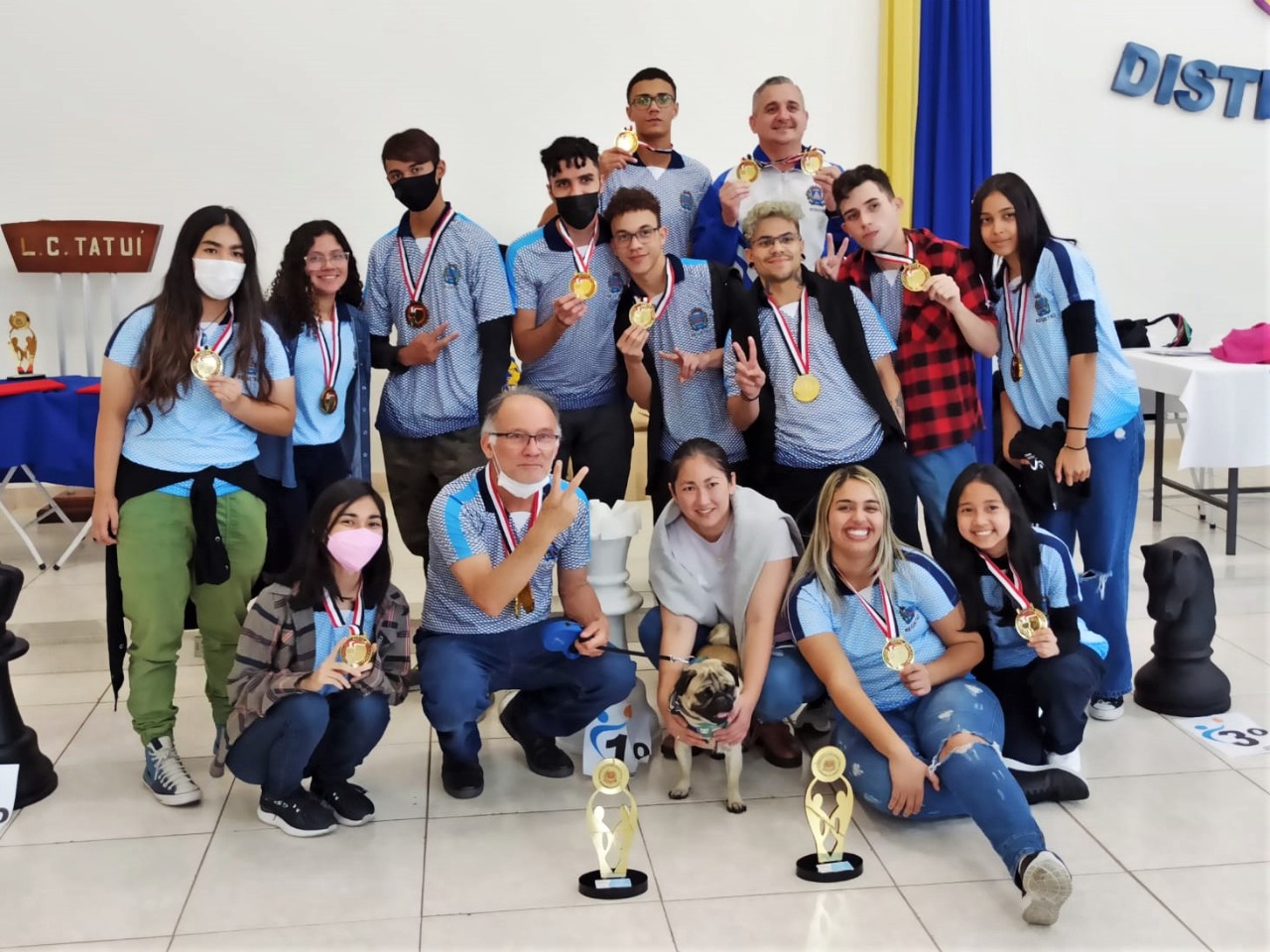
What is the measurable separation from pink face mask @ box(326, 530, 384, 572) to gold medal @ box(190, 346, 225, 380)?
0.53 m

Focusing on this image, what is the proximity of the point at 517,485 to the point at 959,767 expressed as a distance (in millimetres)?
1218

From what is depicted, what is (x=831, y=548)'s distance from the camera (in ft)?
10.5

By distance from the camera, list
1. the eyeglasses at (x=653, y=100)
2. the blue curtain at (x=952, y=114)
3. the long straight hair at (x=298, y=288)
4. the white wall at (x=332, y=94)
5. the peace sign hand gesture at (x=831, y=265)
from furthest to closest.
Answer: the blue curtain at (x=952, y=114), the white wall at (x=332, y=94), the eyeglasses at (x=653, y=100), the peace sign hand gesture at (x=831, y=265), the long straight hair at (x=298, y=288)

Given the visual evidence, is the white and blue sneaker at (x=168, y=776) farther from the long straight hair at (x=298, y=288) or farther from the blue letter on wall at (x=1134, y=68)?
the blue letter on wall at (x=1134, y=68)

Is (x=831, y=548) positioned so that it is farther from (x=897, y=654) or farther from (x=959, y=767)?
(x=959, y=767)

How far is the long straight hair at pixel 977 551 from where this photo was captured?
3.15 meters

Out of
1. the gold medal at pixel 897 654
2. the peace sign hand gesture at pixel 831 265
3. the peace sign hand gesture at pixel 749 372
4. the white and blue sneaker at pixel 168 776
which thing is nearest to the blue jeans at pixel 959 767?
the gold medal at pixel 897 654

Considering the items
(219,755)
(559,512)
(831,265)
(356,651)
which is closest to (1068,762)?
(559,512)

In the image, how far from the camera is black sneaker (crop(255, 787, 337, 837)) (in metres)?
3.00

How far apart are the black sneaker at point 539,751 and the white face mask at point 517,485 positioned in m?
0.64

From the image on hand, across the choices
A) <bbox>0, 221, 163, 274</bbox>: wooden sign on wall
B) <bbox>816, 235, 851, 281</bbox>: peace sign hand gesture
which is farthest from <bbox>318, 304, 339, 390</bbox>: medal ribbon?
<bbox>0, 221, 163, 274</bbox>: wooden sign on wall

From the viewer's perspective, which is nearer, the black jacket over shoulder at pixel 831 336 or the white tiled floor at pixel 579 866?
the white tiled floor at pixel 579 866

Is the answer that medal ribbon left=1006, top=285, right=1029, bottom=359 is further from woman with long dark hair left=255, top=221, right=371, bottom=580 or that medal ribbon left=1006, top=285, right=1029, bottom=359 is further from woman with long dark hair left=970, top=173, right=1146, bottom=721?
woman with long dark hair left=255, top=221, right=371, bottom=580

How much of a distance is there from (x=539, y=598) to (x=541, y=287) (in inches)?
40.1
